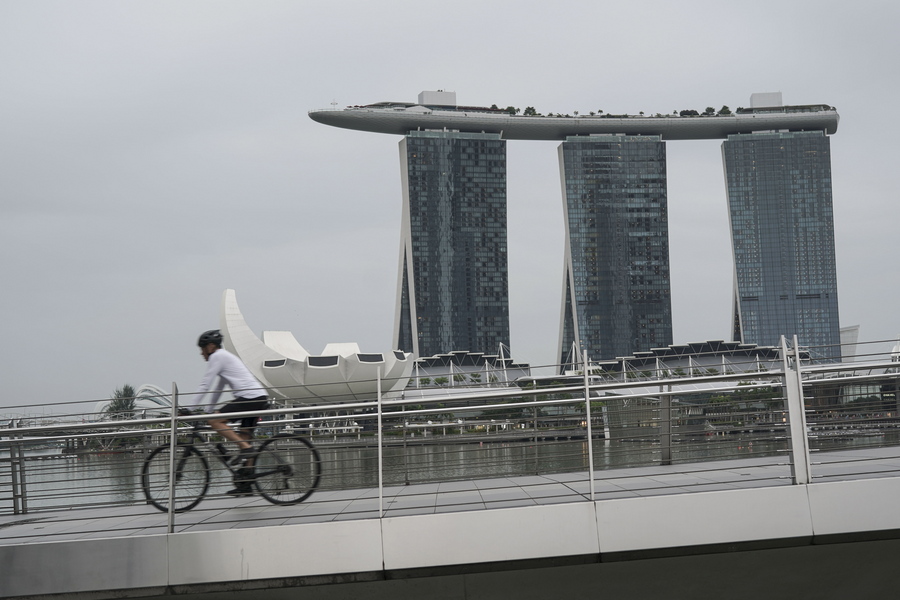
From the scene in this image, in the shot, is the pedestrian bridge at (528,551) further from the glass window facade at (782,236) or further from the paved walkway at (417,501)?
the glass window facade at (782,236)

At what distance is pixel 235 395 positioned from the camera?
7.39m

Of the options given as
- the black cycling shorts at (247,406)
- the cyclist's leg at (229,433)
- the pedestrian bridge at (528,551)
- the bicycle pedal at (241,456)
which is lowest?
the pedestrian bridge at (528,551)

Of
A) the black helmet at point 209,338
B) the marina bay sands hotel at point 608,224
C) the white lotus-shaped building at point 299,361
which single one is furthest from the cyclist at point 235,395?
the marina bay sands hotel at point 608,224

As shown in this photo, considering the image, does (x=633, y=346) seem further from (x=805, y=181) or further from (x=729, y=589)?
(x=729, y=589)

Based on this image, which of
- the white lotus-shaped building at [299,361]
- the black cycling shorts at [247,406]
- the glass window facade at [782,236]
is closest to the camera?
the black cycling shorts at [247,406]

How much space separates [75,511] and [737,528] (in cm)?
666

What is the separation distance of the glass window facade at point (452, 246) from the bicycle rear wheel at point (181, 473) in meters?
116

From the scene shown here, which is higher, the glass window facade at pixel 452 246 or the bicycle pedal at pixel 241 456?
the glass window facade at pixel 452 246

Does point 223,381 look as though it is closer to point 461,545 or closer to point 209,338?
point 209,338

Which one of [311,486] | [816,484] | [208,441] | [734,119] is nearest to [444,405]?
[311,486]

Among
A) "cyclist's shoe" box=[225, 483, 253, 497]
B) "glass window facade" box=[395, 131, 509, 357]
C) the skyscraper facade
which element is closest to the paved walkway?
"cyclist's shoe" box=[225, 483, 253, 497]

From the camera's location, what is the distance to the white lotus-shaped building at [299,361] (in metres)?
75.8

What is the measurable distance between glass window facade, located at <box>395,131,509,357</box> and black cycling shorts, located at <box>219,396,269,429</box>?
381ft

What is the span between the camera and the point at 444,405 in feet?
22.5
